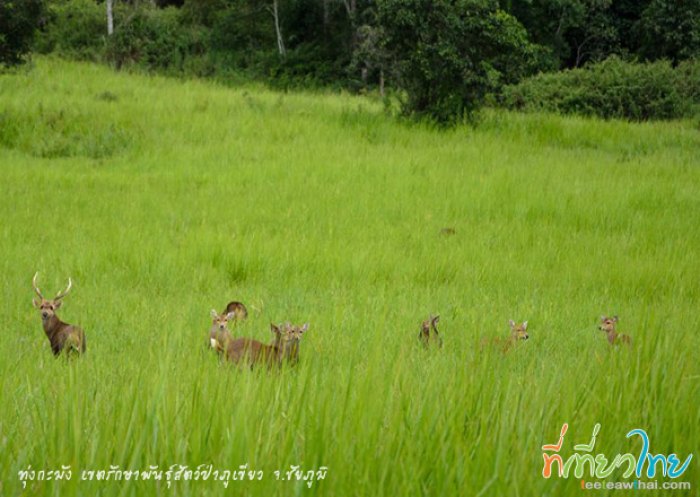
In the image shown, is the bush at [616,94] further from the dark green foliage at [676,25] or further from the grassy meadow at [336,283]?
the dark green foliage at [676,25]

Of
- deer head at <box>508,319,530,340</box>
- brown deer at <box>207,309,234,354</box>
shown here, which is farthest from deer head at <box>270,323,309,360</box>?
deer head at <box>508,319,530,340</box>

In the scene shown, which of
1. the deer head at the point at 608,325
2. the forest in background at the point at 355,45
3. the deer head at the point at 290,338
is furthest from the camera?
the forest in background at the point at 355,45

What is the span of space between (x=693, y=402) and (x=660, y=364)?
0.86ft

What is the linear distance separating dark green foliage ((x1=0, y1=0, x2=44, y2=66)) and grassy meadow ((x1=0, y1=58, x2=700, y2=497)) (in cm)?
116

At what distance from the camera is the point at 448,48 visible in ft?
56.6

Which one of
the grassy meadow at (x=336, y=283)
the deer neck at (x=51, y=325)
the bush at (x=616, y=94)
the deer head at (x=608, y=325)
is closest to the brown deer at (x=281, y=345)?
the grassy meadow at (x=336, y=283)

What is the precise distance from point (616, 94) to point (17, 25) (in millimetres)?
19206

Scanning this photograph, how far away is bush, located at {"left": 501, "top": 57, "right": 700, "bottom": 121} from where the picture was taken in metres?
26.1

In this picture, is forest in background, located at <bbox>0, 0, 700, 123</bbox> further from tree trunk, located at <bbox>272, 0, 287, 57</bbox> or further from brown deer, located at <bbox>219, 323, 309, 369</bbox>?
brown deer, located at <bbox>219, 323, 309, 369</bbox>

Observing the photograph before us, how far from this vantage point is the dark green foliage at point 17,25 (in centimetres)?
1437

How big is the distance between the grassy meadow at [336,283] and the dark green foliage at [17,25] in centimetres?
116

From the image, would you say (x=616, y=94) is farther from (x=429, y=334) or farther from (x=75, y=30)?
(x=75, y=30)

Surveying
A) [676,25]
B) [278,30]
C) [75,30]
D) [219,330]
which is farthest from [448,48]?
[75,30]

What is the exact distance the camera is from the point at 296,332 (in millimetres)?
4715
